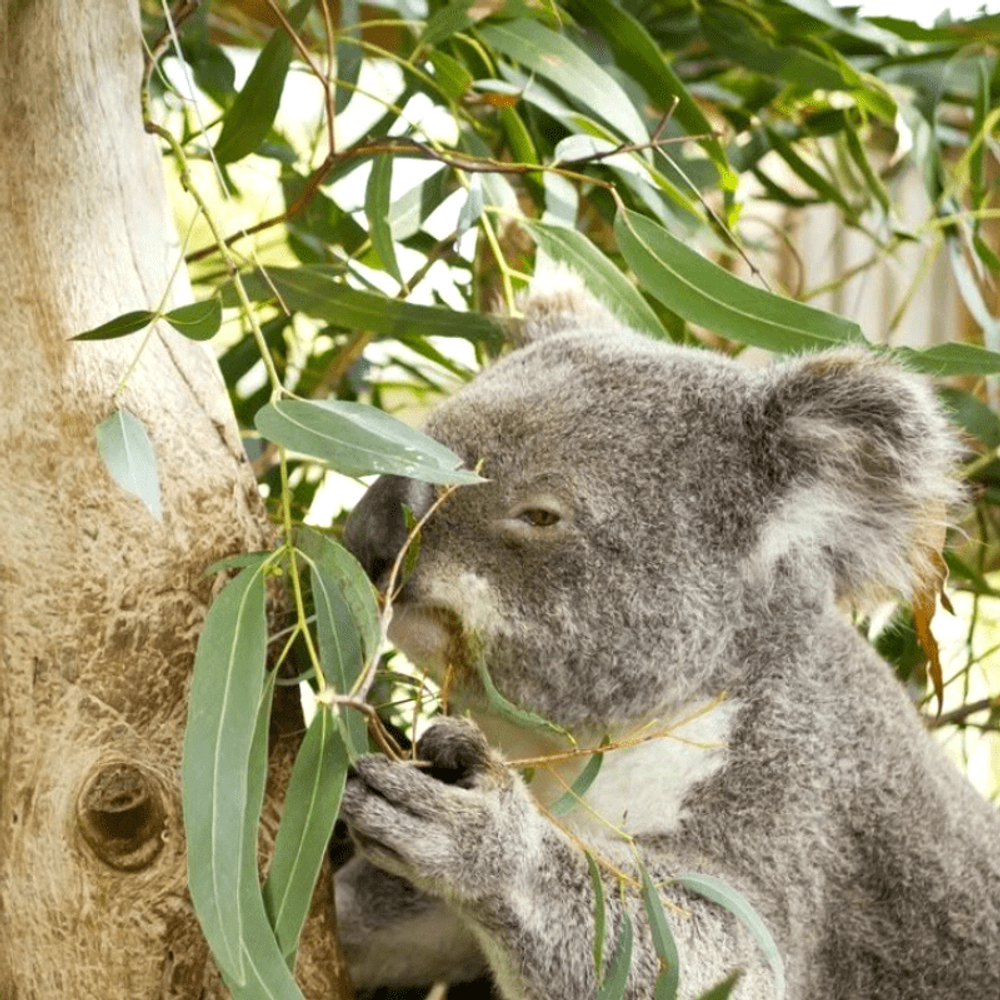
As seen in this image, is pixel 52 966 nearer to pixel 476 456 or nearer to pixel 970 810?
pixel 476 456

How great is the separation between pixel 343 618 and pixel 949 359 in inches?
36.2

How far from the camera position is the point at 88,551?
1526mm

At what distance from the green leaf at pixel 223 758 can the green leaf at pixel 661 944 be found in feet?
1.42

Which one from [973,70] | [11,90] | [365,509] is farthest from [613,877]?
[973,70]

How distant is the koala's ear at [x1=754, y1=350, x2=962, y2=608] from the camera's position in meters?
1.85

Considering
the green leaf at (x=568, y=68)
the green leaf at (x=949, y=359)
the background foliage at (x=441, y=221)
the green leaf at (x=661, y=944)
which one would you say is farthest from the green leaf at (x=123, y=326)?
the green leaf at (x=949, y=359)

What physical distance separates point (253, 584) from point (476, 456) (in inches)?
19.7

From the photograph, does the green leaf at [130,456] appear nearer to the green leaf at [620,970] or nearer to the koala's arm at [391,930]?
the green leaf at [620,970]

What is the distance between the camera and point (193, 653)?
154cm

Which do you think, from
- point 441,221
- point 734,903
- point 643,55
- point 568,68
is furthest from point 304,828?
point 643,55

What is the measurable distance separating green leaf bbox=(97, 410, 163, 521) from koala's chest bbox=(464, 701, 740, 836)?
2.03 ft

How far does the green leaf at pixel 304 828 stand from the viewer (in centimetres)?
138

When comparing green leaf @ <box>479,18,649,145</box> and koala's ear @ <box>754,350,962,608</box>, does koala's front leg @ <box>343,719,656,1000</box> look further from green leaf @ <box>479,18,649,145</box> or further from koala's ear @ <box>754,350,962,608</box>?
green leaf @ <box>479,18,649,145</box>

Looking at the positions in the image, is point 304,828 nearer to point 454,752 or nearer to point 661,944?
point 454,752
